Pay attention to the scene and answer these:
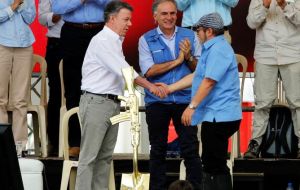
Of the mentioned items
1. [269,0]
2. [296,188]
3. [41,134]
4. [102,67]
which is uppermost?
[269,0]

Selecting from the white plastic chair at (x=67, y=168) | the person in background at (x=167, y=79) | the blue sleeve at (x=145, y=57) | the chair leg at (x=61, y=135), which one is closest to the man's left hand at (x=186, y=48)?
the person in background at (x=167, y=79)

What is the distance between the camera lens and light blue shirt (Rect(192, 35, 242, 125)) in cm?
763

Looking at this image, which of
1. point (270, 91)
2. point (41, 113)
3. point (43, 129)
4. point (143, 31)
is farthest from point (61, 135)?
point (270, 91)

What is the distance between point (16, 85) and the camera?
8977mm

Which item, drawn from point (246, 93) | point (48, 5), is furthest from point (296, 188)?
point (48, 5)

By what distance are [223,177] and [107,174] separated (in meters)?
1.19

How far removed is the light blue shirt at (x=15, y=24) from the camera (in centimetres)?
880

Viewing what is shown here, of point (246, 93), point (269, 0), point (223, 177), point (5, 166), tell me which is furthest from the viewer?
point (246, 93)

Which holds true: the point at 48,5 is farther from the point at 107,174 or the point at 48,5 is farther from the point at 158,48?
the point at 107,174

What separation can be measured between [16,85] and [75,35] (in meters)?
0.75

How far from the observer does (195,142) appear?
332 inches

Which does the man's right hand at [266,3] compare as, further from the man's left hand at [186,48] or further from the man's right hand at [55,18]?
the man's right hand at [55,18]

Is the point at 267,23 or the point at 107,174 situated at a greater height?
the point at 267,23

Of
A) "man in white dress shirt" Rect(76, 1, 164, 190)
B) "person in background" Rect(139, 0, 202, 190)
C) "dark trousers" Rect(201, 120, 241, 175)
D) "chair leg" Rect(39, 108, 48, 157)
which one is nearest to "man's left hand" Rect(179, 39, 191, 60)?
"person in background" Rect(139, 0, 202, 190)
